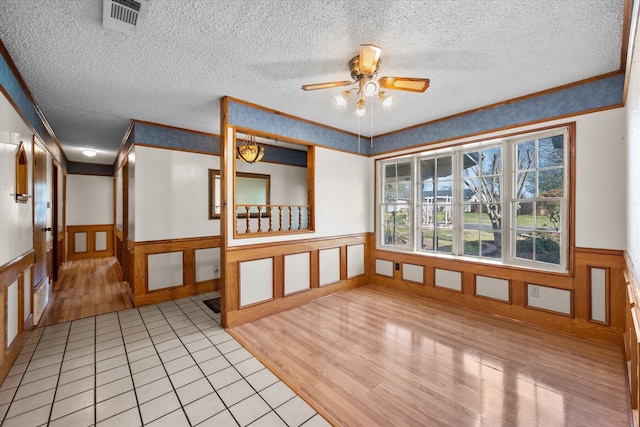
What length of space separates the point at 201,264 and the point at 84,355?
6.67 ft

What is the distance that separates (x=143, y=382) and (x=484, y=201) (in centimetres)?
419

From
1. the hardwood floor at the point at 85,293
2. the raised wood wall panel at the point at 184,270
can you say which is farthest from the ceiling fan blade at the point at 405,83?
the hardwood floor at the point at 85,293

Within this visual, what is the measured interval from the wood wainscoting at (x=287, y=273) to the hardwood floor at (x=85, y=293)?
1.86 m

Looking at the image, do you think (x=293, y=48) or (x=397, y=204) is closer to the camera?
(x=293, y=48)

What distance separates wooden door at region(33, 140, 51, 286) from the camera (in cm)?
318

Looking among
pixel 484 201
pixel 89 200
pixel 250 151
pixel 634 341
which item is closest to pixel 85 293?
pixel 250 151

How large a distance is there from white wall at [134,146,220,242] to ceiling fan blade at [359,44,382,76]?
3330 millimetres

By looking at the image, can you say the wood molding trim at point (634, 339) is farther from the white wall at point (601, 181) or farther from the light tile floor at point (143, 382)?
the light tile floor at point (143, 382)

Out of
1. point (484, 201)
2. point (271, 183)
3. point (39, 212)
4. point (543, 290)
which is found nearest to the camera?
point (543, 290)

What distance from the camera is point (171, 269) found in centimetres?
416

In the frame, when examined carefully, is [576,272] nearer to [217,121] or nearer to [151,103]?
[217,121]

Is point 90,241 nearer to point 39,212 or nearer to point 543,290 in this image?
point 39,212

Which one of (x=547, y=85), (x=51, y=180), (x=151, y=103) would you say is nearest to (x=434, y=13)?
(x=547, y=85)

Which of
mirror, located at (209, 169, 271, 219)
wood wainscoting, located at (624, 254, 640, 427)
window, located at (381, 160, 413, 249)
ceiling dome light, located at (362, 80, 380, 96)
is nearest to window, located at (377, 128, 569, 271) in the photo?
window, located at (381, 160, 413, 249)
